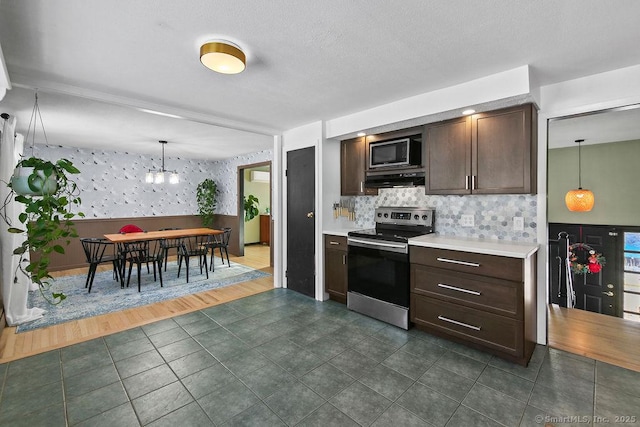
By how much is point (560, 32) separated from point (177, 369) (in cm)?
342

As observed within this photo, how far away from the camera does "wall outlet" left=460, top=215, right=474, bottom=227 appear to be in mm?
2994

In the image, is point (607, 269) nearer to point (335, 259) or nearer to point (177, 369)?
point (335, 259)

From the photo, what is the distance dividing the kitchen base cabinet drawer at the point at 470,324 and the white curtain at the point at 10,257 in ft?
12.0

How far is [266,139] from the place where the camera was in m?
4.99

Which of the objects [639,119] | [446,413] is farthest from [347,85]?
[639,119]

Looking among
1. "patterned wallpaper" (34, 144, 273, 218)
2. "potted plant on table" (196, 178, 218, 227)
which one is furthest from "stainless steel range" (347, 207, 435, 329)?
"potted plant on table" (196, 178, 218, 227)

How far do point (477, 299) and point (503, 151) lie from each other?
1270 mm

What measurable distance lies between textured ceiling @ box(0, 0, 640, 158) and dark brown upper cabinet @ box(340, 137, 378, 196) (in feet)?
2.58

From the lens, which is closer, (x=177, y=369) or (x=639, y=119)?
(x=177, y=369)

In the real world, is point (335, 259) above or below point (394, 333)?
above

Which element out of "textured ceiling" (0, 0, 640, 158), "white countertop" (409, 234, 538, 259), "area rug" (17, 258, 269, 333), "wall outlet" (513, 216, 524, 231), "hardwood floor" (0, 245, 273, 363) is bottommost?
"hardwood floor" (0, 245, 273, 363)

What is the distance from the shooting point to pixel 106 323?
3074 millimetres

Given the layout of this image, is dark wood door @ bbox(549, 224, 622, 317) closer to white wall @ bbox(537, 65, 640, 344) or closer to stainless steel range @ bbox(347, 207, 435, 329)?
white wall @ bbox(537, 65, 640, 344)

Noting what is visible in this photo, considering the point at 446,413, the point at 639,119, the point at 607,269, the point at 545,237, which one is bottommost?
the point at 446,413
